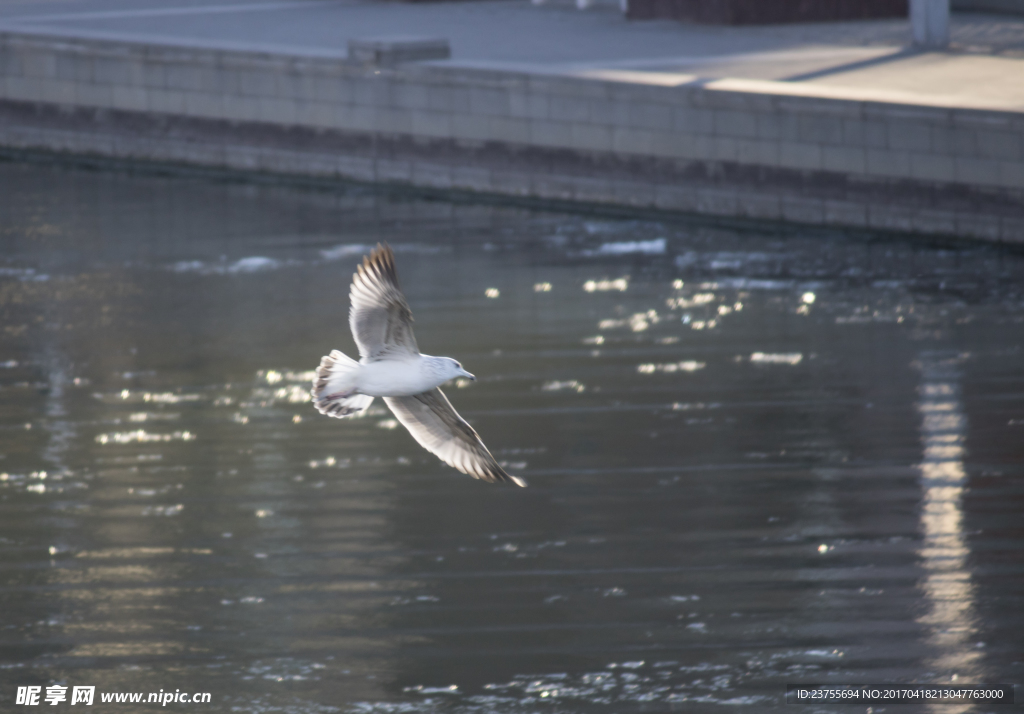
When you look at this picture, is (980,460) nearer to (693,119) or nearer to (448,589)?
(448,589)

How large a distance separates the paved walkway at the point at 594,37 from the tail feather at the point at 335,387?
11.7 meters

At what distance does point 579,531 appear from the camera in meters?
10.8

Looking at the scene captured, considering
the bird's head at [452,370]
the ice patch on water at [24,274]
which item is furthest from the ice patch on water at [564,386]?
the ice patch on water at [24,274]

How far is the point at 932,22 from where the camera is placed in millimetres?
22062

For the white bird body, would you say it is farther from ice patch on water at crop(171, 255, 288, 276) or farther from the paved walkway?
the paved walkway

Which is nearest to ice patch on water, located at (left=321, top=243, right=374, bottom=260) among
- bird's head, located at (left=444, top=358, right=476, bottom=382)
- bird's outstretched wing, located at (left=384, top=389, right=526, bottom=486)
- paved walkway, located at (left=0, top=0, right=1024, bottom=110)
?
paved walkway, located at (left=0, top=0, right=1024, bottom=110)

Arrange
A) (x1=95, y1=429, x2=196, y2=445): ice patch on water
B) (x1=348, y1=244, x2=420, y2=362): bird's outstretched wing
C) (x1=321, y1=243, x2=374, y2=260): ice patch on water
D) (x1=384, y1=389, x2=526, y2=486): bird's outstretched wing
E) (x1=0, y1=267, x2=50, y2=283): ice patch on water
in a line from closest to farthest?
(x1=348, y1=244, x2=420, y2=362): bird's outstretched wing, (x1=384, y1=389, x2=526, y2=486): bird's outstretched wing, (x1=95, y1=429, x2=196, y2=445): ice patch on water, (x1=0, y1=267, x2=50, y2=283): ice patch on water, (x1=321, y1=243, x2=374, y2=260): ice patch on water

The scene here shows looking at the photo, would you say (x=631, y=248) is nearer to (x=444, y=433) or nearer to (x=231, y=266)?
(x=231, y=266)

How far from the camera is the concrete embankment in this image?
17.4 meters

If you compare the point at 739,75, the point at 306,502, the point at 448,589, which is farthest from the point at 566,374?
the point at 739,75

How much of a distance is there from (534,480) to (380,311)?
4755mm

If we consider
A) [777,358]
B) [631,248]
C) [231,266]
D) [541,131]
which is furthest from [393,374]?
[541,131]

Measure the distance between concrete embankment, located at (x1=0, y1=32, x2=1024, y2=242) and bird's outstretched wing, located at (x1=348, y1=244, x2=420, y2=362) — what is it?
11.2 m

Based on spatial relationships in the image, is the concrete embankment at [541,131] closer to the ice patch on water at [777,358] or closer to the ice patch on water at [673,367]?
the ice patch on water at [777,358]
